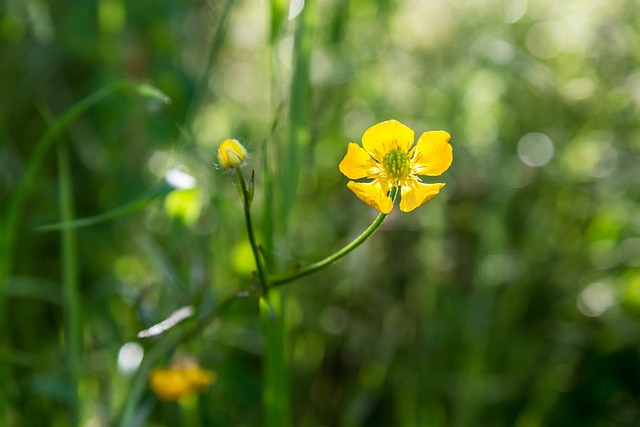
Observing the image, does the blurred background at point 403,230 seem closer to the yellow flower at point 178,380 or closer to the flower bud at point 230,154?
the yellow flower at point 178,380

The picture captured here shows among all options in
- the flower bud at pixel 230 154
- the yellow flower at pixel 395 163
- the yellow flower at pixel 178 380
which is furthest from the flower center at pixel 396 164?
the yellow flower at pixel 178 380

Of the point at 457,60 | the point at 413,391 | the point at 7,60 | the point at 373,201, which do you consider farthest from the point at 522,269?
the point at 7,60

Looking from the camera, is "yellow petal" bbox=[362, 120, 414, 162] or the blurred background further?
the blurred background

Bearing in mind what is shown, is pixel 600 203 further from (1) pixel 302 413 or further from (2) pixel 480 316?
(1) pixel 302 413

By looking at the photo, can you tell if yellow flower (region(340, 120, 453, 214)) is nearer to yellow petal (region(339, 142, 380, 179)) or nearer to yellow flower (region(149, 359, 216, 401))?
yellow petal (region(339, 142, 380, 179))

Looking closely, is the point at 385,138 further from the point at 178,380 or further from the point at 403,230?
the point at 403,230

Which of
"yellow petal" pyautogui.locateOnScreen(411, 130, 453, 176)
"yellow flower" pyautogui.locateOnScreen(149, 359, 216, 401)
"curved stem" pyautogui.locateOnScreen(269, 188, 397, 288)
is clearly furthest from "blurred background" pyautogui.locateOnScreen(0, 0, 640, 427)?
Answer: "yellow petal" pyautogui.locateOnScreen(411, 130, 453, 176)
